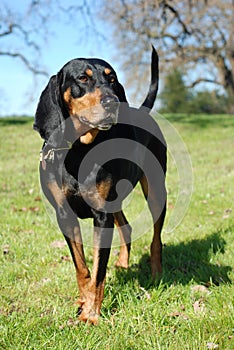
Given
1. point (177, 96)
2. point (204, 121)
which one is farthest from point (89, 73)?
point (177, 96)

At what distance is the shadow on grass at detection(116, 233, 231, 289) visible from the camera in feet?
12.4

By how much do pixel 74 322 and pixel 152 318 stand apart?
545 millimetres

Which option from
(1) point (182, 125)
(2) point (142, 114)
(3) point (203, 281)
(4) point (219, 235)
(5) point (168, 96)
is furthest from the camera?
(5) point (168, 96)

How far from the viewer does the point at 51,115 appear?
3.15 metres

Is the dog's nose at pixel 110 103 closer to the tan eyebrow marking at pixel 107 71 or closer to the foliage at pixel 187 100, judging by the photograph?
the tan eyebrow marking at pixel 107 71

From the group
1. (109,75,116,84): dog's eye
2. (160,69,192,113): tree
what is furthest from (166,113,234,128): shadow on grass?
(160,69,192,113): tree

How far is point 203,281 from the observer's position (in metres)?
3.79

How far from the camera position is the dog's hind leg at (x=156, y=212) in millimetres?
3951

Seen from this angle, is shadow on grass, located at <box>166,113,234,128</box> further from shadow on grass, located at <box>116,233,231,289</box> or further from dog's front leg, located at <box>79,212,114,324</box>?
dog's front leg, located at <box>79,212,114,324</box>

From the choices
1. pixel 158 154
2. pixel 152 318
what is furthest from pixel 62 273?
pixel 158 154

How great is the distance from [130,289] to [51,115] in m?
1.52

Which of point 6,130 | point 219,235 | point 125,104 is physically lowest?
point 6,130

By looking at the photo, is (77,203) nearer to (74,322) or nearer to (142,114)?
(74,322)

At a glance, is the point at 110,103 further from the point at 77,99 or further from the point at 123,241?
the point at 123,241
